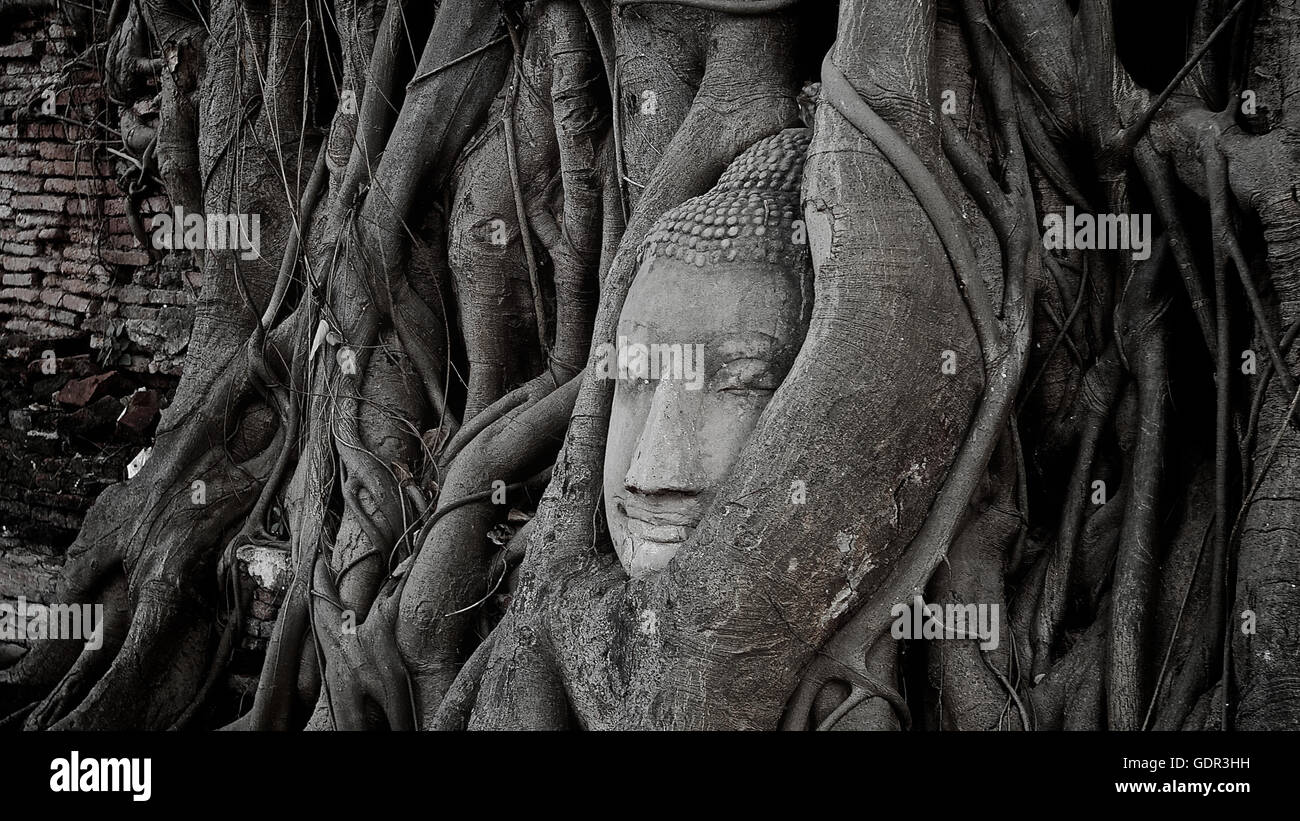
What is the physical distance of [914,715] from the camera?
2336 mm

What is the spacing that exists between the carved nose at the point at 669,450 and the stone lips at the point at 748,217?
0.93ft

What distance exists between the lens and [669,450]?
225cm

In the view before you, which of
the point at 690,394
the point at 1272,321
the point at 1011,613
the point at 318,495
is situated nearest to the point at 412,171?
the point at 318,495

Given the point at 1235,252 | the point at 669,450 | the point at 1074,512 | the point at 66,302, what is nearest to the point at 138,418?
the point at 66,302

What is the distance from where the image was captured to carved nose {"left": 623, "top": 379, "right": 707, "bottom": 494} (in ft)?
7.32

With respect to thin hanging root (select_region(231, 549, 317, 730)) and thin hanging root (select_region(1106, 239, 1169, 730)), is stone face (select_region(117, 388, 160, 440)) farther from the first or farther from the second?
thin hanging root (select_region(1106, 239, 1169, 730))

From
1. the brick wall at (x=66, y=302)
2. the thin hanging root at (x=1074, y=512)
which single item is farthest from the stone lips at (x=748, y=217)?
the brick wall at (x=66, y=302)

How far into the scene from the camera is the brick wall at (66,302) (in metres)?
4.71

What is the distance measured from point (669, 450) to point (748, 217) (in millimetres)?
495

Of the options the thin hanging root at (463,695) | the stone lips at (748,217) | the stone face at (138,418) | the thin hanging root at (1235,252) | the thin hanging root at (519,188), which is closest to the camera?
the thin hanging root at (1235,252)

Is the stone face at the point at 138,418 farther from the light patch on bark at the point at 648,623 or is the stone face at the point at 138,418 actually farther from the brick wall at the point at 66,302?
the light patch on bark at the point at 648,623

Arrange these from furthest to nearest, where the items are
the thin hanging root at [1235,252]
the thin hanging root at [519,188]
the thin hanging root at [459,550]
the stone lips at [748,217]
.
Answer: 1. the thin hanging root at [519,188]
2. the thin hanging root at [459,550]
3. the stone lips at [748,217]
4. the thin hanging root at [1235,252]

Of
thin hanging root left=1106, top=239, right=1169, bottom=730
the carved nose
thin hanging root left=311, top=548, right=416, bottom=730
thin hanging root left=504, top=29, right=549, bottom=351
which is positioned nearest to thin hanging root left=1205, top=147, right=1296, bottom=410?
thin hanging root left=1106, top=239, right=1169, bottom=730

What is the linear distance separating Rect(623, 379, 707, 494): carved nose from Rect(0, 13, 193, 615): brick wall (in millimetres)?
3066
